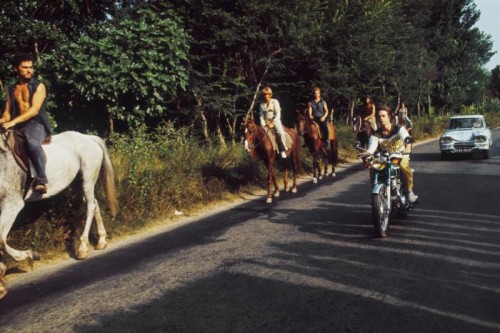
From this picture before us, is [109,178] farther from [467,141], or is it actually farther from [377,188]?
[467,141]

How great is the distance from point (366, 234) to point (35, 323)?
4.90 metres

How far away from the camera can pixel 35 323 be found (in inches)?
186

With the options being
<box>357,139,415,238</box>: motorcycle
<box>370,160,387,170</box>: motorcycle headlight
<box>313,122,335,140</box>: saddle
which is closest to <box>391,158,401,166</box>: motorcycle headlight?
<box>357,139,415,238</box>: motorcycle

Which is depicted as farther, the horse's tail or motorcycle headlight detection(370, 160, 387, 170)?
the horse's tail

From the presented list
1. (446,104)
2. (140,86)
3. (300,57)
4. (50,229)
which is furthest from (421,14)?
(50,229)

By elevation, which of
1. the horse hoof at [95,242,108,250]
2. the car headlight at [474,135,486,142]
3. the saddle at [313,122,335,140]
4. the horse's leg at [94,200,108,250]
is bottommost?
the horse hoof at [95,242,108,250]

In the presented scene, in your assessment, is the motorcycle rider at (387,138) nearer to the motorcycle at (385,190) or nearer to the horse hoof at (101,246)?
the motorcycle at (385,190)

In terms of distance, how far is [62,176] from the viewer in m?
7.11

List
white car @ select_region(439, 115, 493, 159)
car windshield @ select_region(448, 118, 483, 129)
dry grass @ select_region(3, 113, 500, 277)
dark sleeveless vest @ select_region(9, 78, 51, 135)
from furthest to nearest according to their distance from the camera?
car windshield @ select_region(448, 118, 483, 129) → white car @ select_region(439, 115, 493, 159) → dry grass @ select_region(3, 113, 500, 277) → dark sleeveless vest @ select_region(9, 78, 51, 135)

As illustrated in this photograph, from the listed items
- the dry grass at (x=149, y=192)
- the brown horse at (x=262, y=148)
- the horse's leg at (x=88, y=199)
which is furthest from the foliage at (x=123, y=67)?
the horse's leg at (x=88, y=199)

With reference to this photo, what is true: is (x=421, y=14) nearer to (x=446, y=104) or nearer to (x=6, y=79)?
(x=446, y=104)

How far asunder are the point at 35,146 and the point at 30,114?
42 centimetres

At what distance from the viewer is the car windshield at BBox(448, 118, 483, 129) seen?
66.6 ft

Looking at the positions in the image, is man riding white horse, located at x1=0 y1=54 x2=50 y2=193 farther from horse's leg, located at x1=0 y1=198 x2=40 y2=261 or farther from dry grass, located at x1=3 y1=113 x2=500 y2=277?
dry grass, located at x1=3 y1=113 x2=500 y2=277
